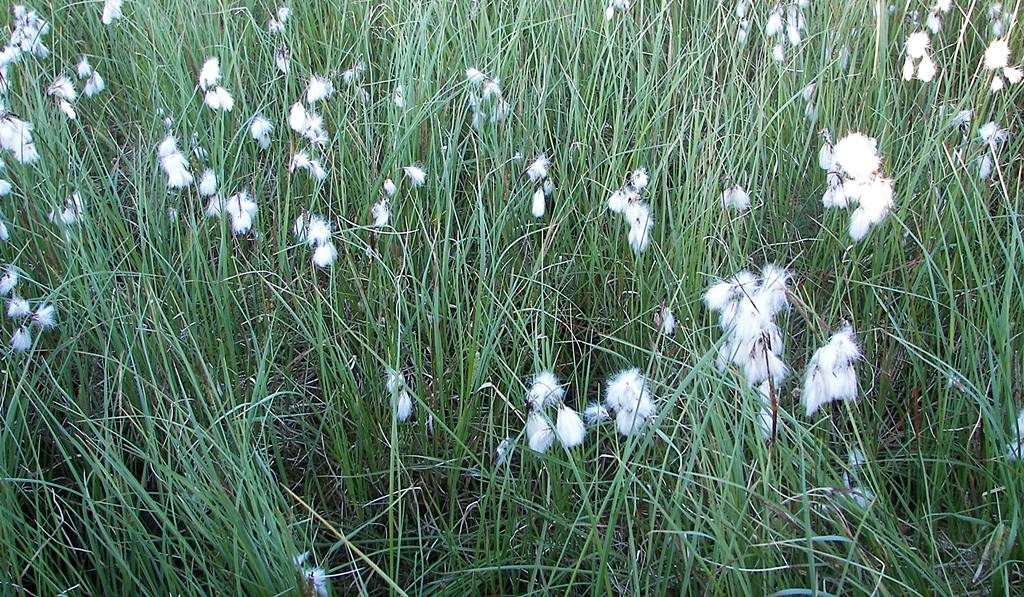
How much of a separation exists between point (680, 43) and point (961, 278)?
4.04ft

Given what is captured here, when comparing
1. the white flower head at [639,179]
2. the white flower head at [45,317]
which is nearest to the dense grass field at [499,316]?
the white flower head at [45,317]

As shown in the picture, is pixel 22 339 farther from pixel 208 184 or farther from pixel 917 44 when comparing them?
pixel 917 44

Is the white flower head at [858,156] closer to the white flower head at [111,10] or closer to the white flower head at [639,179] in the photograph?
the white flower head at [639,179]

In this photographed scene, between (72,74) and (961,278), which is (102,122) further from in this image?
(961,278)

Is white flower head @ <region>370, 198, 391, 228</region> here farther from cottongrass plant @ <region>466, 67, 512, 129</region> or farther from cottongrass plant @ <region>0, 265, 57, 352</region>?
cottongrass plant @ <region>0, 265, 57, 352</region>

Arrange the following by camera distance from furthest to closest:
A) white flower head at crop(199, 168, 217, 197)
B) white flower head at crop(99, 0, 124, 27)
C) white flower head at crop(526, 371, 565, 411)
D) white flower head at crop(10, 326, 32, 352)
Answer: white flower head at crop(99, 0, 124, 27)
white flower head at crop(199, 168, 217, 197)
white flower head at crop(10, 326, 32, 352)
white flower head at crop(526, 371, 565, 411)

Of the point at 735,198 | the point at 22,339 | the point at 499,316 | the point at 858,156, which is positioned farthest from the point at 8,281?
the point at 858,156

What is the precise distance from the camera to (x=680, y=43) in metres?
2.64

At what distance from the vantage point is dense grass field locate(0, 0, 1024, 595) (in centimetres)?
127

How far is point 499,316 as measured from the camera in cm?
161

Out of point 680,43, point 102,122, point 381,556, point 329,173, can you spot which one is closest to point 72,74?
point 102,122

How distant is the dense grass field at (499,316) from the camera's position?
127cm

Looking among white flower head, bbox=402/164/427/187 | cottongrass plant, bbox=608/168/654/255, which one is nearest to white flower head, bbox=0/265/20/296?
white flower head, bbox=402/164/427/187

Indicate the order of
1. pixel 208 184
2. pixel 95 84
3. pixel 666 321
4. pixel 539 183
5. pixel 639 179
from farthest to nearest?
1. pixel 95 84
2. pixel 539 183
3. pixel 208 184
4. pixel 639 179
5. pixel 666 321
